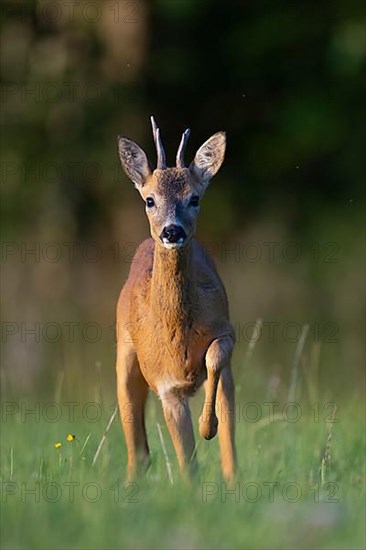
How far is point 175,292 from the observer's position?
8.20 m

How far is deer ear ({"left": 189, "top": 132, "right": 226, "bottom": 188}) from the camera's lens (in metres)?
8.38

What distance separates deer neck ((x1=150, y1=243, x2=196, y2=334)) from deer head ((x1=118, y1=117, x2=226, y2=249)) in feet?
0.55

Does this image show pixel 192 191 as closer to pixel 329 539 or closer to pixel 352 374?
pixel 329 539

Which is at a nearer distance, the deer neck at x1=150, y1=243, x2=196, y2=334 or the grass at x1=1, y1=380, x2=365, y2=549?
the grass at x1=1, y1=380, x2=365, y2=549

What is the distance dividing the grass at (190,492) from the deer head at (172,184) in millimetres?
1187

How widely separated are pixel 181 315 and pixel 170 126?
12.3 meters

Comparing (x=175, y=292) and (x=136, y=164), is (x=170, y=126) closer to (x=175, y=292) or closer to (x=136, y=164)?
(x=136, y=164)

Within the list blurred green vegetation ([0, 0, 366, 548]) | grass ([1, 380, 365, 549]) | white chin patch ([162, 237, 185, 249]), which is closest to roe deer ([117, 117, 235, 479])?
white chin patch ([162, 237, 185, 249])

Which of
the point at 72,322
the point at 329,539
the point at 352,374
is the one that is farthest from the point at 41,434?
the point at 72,322

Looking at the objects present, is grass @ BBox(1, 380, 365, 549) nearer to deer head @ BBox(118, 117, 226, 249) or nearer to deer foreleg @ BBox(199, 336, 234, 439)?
deer foreleg @ BBox(199, 336, 234, 439)

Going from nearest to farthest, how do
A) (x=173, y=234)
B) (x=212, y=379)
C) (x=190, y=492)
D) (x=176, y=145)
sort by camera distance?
(x=190, y=492), (x=173, y=234), (x=212, y=379), (x=176, y=145)

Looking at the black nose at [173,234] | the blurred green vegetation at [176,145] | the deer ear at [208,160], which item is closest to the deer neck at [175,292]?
the black nose at [173,234]

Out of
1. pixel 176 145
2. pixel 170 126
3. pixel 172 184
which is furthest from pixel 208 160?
pixel 170 126

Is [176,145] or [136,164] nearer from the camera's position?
[136,164]
